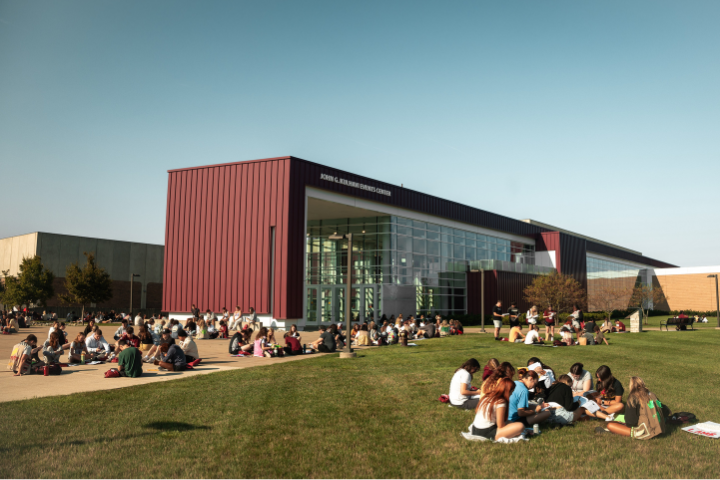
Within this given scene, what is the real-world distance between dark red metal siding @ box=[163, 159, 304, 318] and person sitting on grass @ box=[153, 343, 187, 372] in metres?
15.8

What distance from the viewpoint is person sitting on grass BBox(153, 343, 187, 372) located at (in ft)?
49.3

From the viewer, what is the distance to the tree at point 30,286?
49.1 metres

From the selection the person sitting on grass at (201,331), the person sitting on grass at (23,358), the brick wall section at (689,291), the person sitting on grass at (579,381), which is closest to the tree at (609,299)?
the brick wall section at (689,291)

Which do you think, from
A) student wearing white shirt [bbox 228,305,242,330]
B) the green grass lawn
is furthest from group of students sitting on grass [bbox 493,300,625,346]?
student wearing white shirt [bbox 228,305,242,330]

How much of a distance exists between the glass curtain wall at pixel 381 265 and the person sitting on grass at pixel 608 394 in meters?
26.2

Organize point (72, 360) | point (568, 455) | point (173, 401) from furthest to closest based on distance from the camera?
point (72, 360) → point (173, 401) → point (568, 455)

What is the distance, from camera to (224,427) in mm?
8406

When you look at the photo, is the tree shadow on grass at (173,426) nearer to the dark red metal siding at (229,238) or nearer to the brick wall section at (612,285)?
the dark red metal siding at (229,238)

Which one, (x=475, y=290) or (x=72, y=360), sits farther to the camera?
(x=475, y=290)

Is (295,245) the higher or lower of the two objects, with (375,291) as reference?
higher

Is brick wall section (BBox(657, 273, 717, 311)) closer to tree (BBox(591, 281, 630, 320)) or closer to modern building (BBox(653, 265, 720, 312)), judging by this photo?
modern building (BBox(653, 265, 720, 312))

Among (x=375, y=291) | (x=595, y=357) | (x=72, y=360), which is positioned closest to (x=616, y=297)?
(x=375, y=291)

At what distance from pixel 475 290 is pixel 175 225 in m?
23.3

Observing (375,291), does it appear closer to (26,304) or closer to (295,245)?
(295,245)
